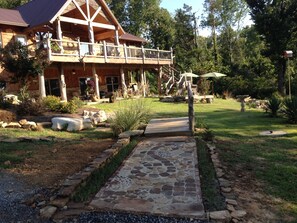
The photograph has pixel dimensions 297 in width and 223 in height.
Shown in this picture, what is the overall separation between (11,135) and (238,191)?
6.90m

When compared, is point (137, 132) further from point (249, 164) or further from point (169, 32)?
point (169, 32)

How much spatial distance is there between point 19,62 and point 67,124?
4.52 meters

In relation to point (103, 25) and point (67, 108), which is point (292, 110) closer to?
point (67, 108)

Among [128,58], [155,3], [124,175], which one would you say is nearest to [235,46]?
[155,3]

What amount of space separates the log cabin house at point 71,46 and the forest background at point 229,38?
6.14 metres

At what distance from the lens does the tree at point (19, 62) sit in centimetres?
1316

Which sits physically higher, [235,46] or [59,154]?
[235,46]

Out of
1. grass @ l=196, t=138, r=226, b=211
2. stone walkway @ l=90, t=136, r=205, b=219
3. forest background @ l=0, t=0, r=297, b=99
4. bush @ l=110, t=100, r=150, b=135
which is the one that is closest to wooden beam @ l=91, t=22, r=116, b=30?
forest background @ l=0, t=0, r=297, b=99

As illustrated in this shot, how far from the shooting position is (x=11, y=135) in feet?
30.0

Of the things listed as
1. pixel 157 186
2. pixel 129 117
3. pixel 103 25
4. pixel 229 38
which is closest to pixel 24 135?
pixel 129 117

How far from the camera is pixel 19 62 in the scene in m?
13.1

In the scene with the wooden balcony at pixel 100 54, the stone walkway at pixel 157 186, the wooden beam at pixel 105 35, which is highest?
the wooden beam at pixel 105 35

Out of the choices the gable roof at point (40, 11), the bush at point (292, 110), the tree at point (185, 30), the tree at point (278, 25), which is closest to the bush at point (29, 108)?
the gable roof at point (40, 11)

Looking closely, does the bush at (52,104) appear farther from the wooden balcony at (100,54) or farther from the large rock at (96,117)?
the wooden balcony at (100,54)
